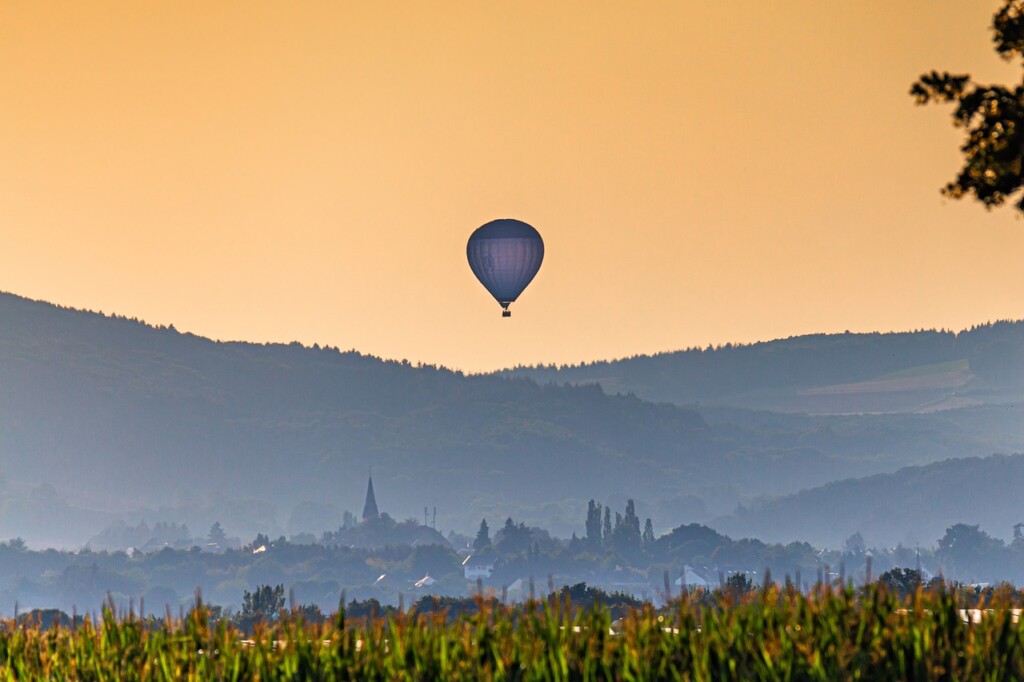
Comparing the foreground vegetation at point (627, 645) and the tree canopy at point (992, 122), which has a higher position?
the tree canopy at point (992, 122)

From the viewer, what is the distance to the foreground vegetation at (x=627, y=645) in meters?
25.6

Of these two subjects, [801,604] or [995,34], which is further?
[995,34]

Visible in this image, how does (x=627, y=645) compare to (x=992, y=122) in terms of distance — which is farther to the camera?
(x=992, y=122)

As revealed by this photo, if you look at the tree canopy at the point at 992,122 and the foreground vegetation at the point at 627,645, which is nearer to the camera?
the foreground vegetation at the point at 627,645

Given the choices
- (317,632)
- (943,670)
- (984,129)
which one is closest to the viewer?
(943,670)

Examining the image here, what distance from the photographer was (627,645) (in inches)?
1040

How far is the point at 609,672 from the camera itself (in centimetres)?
2623

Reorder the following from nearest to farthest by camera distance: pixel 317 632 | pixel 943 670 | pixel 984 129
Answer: pixel 943 670, pixel 317 632, pixel 984 129

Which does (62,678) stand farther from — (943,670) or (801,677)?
(943,670)

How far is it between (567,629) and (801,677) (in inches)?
158

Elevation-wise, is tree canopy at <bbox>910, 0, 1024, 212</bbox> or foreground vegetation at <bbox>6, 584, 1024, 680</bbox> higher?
tree canopy at <bbox>910, 0, 1024, 212</bbox>

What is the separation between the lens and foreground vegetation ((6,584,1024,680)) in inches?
1008

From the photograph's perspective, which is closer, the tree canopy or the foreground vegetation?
the foreground vegetation

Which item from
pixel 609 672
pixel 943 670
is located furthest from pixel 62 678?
pixel 943 670
